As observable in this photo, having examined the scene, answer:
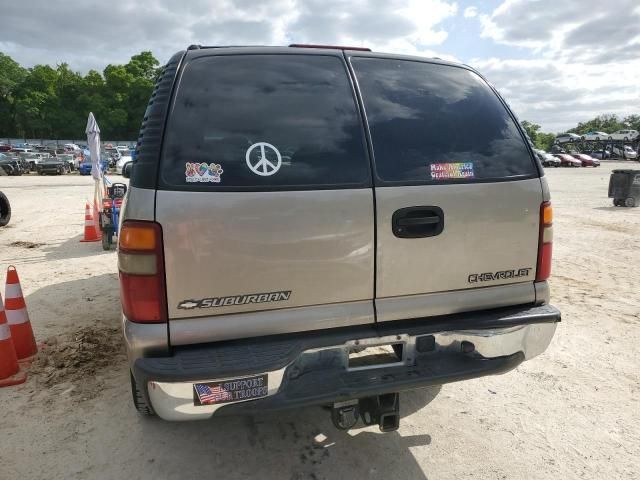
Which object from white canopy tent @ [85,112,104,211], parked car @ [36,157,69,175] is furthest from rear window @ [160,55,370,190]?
parked car @ [36,157,69,175]

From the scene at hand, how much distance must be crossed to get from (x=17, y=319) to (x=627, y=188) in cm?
1502

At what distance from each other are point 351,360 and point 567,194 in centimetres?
1799

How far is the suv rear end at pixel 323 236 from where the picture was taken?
1.97 m

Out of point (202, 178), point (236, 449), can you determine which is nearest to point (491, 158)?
point (202, 178)

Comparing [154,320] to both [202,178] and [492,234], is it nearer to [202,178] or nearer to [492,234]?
[202,178]

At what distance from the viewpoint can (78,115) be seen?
69750 millimetres

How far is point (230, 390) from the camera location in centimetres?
195

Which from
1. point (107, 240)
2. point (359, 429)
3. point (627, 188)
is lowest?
point (359, 429)

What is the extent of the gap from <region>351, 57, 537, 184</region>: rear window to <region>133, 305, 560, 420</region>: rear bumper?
0.78 m

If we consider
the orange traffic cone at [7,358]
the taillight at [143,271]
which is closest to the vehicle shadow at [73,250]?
the orange traffic cone at [7,358]

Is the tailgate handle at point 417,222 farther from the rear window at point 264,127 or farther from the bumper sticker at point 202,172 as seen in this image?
the bumper sticker at point 202,172

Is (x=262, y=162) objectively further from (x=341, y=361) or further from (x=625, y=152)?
(x=625, y=152)

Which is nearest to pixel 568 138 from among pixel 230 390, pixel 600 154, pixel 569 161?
pixel 600 154

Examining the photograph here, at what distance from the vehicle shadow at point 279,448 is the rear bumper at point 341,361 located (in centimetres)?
66
